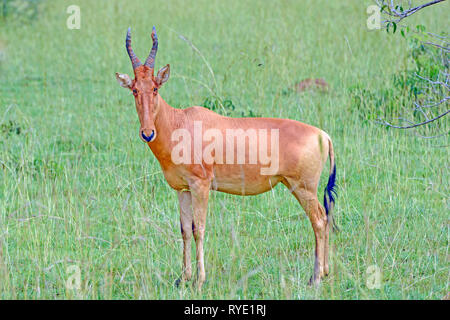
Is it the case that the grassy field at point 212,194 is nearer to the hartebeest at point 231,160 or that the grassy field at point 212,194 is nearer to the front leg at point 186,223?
the front leg at point 186,223

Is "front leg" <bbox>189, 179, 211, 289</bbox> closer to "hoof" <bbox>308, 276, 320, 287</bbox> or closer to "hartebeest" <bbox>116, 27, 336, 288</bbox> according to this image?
"hartebeest" <bbox>116, 27, 336, 288</bbox>

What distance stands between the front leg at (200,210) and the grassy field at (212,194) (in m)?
0.11

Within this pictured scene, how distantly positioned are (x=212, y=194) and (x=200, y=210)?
1.61m

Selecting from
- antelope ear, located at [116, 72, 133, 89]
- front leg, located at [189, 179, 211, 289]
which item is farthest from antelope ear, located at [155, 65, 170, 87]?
front leg, located at [189, 179, 211, 289]

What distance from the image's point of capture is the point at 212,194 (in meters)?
6.91

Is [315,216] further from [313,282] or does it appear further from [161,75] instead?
[161,75]

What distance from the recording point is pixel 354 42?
41.0 feet

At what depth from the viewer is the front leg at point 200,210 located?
5.24m

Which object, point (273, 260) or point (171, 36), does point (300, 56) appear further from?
point (273, 260)

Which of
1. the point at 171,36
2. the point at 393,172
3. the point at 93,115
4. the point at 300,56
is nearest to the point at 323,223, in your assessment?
the point at 393,172

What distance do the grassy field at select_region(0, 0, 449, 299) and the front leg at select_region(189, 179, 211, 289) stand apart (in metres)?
0.11

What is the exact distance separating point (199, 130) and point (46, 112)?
5144mm

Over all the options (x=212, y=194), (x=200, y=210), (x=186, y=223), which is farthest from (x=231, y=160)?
(x=212, y=194)

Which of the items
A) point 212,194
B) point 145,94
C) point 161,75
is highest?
point 161,75
